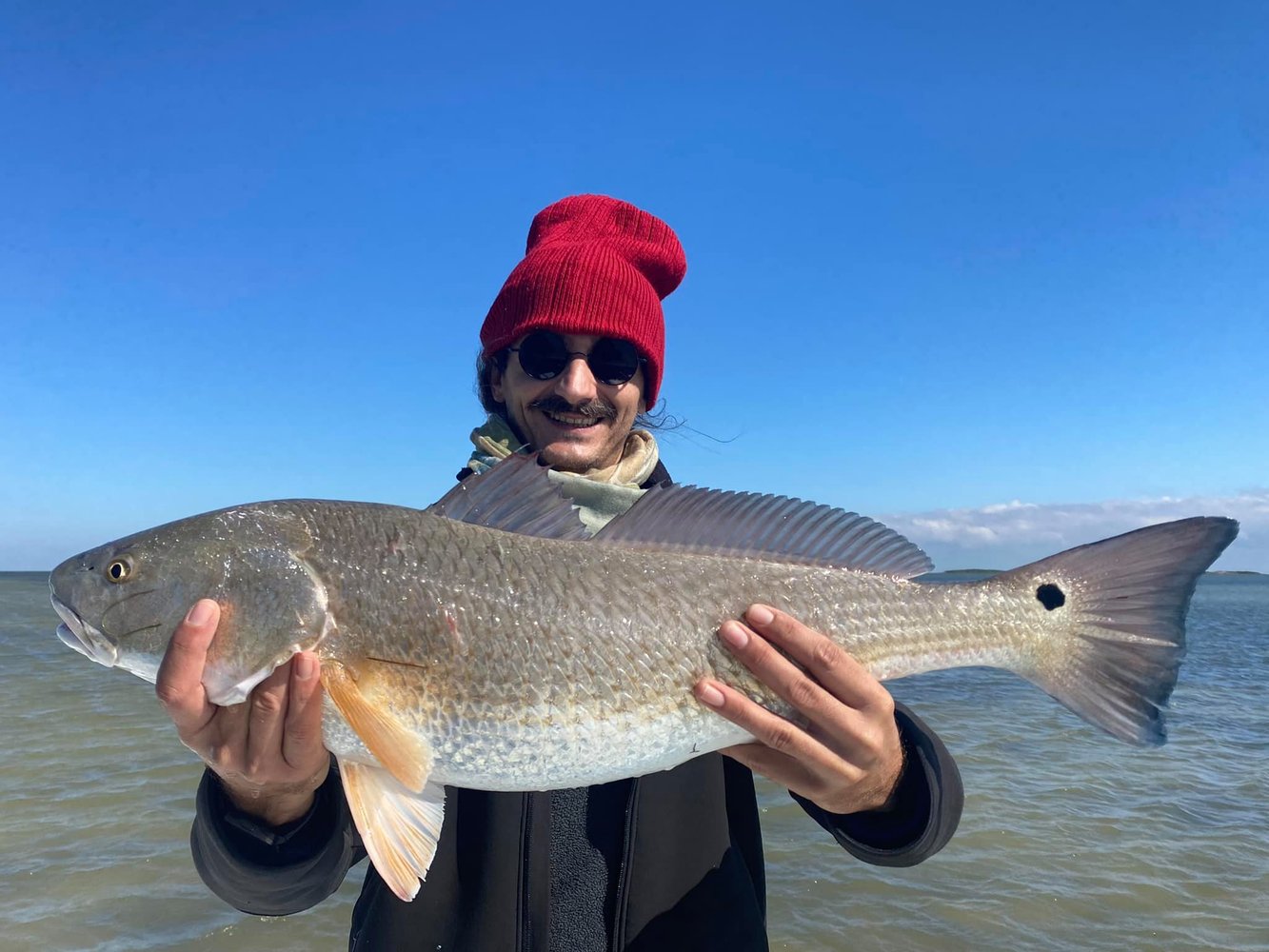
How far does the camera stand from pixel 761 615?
241cm

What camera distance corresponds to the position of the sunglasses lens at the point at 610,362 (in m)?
3.63

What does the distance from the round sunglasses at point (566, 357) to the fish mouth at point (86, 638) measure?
1.97m

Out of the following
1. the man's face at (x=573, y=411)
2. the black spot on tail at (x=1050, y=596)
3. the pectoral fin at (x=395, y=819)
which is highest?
the man's face at (x=573, y=411)

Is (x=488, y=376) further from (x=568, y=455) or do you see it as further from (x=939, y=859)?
(x=939, y=859)

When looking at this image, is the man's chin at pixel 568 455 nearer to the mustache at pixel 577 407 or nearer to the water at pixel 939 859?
the mustache at pixel 577 407

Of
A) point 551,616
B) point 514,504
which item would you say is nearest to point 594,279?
point 514,504

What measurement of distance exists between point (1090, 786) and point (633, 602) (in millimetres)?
8336

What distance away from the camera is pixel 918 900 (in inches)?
230

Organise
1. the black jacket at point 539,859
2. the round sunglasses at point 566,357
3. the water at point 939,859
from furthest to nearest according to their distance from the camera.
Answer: the water at point 939,859 < the round sunglasses at point 566,357 < the black jacket at point 539,859

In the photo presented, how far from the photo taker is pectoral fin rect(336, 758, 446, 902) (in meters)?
2.33

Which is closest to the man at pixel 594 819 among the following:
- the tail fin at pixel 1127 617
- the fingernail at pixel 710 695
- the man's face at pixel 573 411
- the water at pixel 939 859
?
the fingernail at pixel 710 695

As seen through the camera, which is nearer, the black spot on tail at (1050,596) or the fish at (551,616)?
the fish at (551,616)

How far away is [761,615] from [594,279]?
6.54 feet

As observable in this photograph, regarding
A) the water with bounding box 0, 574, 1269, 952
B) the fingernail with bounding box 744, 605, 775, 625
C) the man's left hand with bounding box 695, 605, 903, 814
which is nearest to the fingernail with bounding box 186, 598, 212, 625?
the man's left hand with bounding box 695, 605, 903, 814
